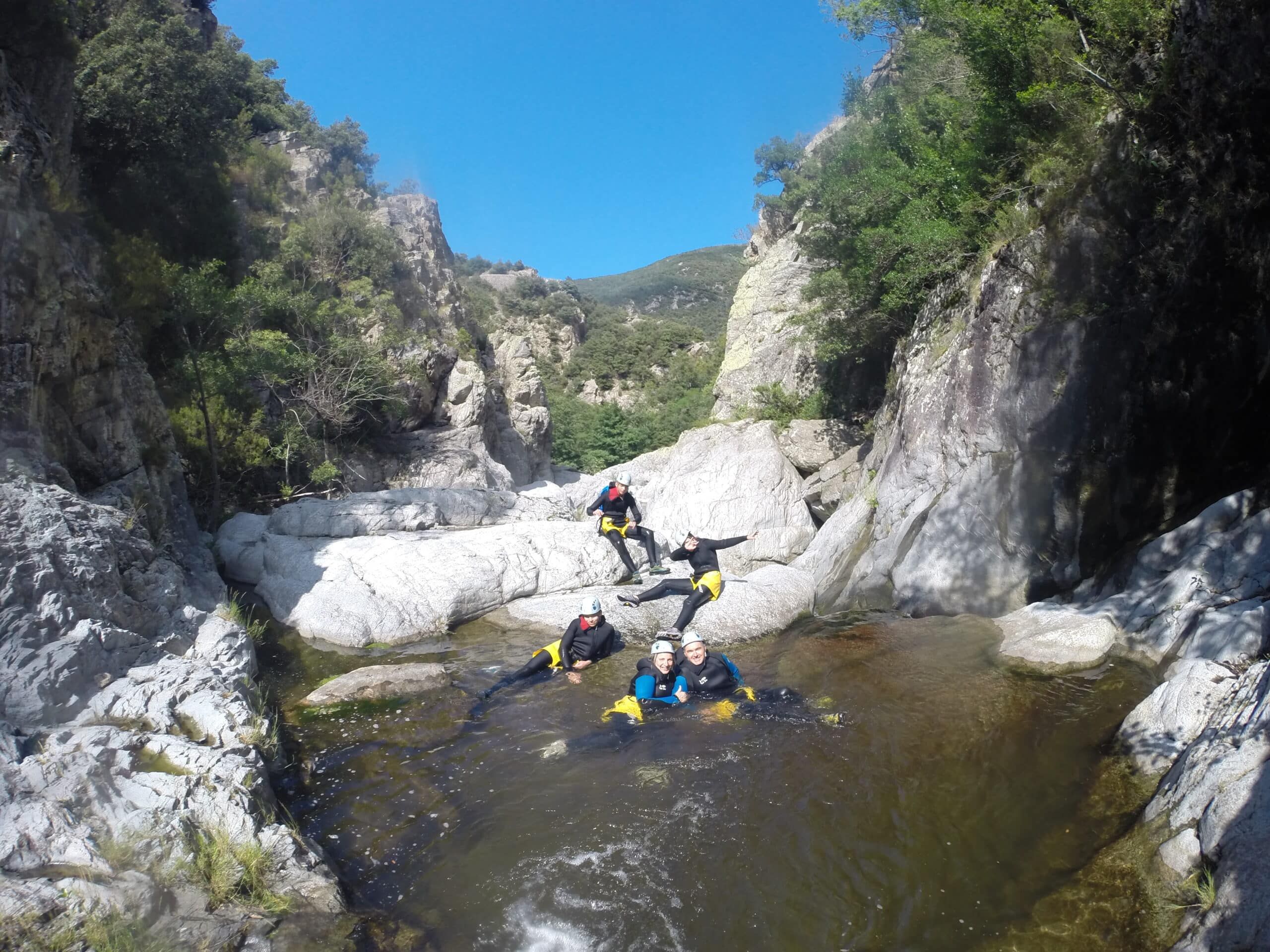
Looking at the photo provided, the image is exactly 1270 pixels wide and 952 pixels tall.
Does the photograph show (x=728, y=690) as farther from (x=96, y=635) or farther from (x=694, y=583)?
(x=96, y=635)

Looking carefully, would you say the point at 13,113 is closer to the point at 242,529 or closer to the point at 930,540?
the point at 242,529

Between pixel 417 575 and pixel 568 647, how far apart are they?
3.68 meters

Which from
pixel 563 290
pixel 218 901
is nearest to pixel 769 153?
pixel 563 290

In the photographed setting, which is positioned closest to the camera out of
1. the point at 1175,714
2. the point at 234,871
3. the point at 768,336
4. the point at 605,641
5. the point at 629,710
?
the point at 234,871

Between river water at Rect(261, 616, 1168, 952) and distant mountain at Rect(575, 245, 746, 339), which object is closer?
river water at Rect(261, 616, 1168, 952)

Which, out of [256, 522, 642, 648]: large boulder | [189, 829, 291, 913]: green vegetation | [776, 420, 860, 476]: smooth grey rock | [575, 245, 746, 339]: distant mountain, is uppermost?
[575, 245, 746, 339]: distant mountain

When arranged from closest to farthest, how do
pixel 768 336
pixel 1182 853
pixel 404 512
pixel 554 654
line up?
pixel 1182 853 → pixel 554 654 → pixel 404 512 → pixel 768 336

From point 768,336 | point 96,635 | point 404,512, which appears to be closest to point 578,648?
point 96,635

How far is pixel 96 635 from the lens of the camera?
674 centimetres

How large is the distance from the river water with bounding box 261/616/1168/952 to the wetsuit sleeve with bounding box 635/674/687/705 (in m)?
0.28

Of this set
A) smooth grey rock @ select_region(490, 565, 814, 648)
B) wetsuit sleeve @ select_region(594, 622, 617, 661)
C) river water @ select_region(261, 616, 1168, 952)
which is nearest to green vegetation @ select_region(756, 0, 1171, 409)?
smooth grey rock @ select_region(490, 565, 814, 648)

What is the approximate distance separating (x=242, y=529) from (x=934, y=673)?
12.7m

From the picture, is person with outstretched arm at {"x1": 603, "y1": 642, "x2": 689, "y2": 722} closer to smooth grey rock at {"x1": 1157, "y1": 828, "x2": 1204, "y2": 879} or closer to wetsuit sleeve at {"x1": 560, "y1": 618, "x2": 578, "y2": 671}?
wetsuit sleeve at {"x1": 560, "y1": 618, "x2": 578, "y2": 671}

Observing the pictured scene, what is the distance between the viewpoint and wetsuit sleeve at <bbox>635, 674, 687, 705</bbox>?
337 inches
